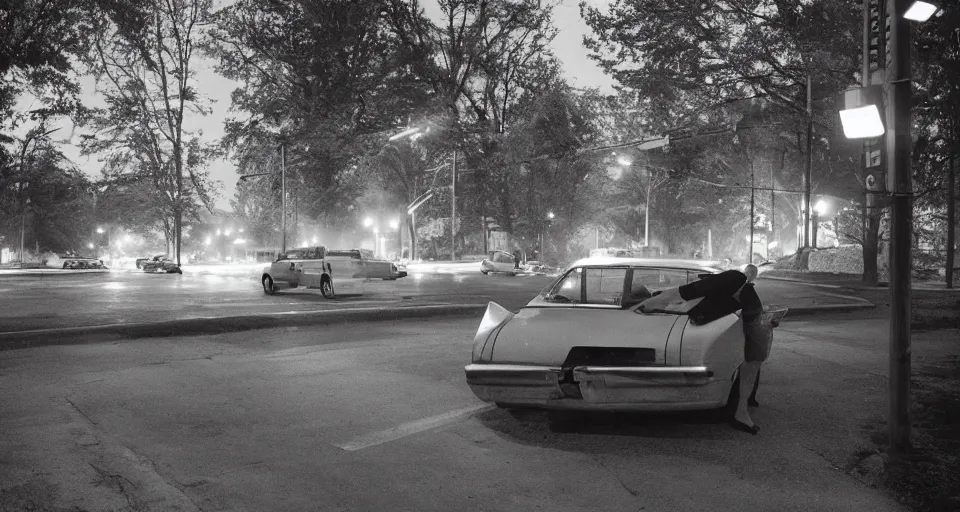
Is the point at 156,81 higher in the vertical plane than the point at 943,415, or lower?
higher

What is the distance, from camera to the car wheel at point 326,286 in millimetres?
22031

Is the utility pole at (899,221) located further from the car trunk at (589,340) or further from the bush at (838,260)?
the bush at (838,260)

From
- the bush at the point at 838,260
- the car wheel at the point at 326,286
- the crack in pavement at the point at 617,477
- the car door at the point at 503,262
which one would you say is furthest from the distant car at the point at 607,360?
the bush at the point at 838,260

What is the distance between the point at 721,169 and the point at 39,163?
202 ft

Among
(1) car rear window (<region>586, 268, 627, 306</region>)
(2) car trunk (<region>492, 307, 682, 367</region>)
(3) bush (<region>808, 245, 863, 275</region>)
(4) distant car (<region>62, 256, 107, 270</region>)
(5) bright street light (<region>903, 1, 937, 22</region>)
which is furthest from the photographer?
(4) distant car (<region>62, 256, 107, 270</region>)

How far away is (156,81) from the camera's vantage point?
4931 centimetres

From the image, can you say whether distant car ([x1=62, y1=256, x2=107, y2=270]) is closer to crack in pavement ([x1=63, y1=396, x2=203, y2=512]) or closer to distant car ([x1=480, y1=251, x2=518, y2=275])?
distant car ([x1=480, y1=251, x2=518, y2=275])

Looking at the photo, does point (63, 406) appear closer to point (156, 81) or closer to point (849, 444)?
point (849, 444)

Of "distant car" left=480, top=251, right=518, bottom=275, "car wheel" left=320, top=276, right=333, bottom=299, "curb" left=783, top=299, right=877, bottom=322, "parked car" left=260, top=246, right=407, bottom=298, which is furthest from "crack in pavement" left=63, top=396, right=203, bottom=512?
"distant car" left=480, top=251, right=518, bottom=275

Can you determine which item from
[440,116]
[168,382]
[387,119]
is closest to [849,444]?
[168,382]

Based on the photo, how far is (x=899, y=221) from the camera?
531 centimetres

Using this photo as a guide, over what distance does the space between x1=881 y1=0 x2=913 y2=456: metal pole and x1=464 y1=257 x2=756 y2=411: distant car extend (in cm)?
115

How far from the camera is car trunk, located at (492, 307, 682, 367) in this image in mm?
5773

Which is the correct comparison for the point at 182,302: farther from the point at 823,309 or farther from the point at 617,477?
the point at 617,477
